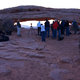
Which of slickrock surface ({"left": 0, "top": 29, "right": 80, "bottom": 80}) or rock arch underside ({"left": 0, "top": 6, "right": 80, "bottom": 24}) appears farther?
rock arch underside ({"left": 0, "top": 6, "right": 80, "bottom": 24})

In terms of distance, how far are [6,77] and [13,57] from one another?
2.18 metres

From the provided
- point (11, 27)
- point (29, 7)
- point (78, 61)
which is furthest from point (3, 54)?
point (29, 7)

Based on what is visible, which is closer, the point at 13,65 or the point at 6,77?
the point at 6,77

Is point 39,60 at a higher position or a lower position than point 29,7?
lower

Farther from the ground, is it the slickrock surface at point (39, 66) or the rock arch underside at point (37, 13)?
the rock arch underside at point (37, 13)

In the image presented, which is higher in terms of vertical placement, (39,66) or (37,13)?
(37,13)

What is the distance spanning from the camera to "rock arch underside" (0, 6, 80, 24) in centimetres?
2034

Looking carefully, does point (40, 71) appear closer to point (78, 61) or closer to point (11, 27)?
point (78, 61)

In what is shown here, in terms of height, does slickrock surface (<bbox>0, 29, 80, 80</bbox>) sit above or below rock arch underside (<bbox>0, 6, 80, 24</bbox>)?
below

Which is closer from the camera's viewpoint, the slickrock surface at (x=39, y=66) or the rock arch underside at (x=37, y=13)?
the slickrock surface at (x=39, y=66)

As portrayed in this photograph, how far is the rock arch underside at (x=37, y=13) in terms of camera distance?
801 inches

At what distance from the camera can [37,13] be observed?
2120 centimetres

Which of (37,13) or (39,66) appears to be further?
(37,13)

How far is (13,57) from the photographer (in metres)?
8.52
